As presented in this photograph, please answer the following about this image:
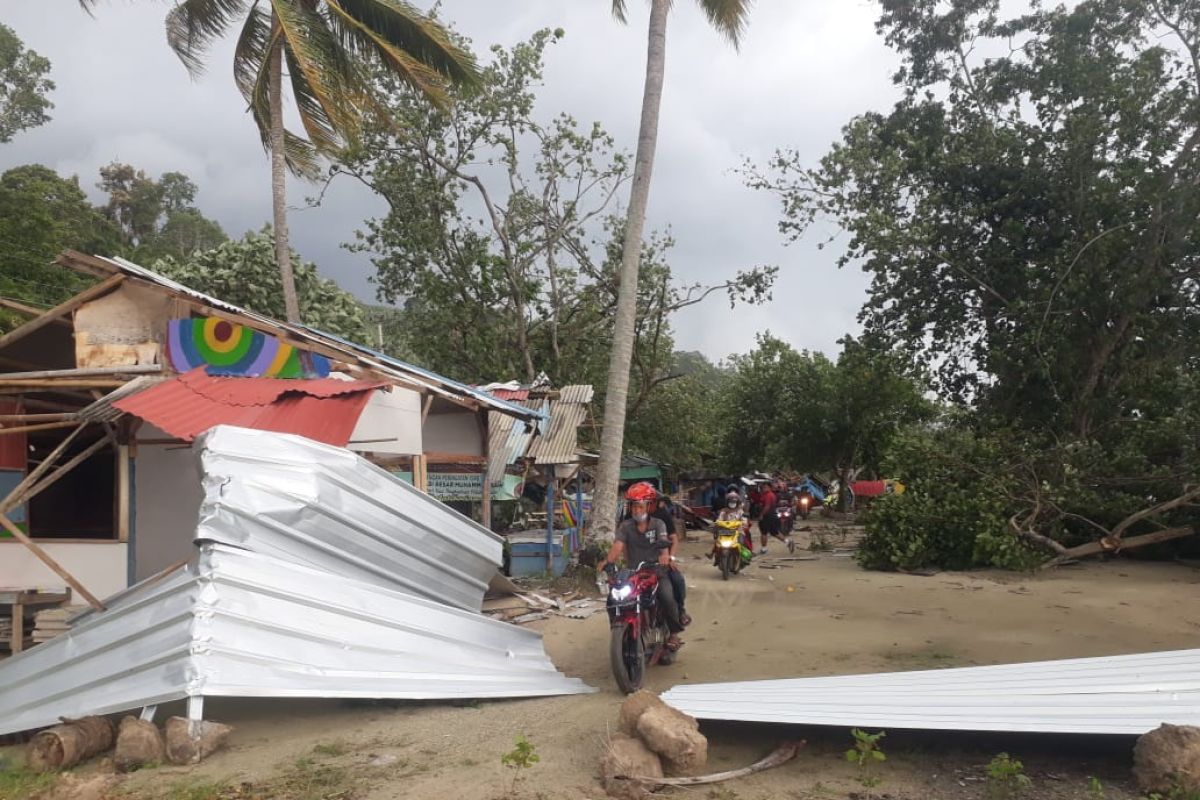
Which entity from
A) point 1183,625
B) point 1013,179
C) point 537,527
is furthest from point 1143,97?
point 537,527

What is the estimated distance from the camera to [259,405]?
22.4 feet

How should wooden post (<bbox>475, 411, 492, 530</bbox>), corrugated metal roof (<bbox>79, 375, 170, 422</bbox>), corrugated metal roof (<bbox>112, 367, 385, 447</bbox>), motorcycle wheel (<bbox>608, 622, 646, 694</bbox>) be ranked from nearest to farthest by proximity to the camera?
motorcycle wheel (<bbox>608, 622, 646, 694</bbox>) → corrugated metal roof (<bbox>112, 367, 385, 447</bbox>) → corrugated metal roof (<bbox>79, 375, 170, 422</bbox>) → wooden post (<bbox>475, 411, 492, 530</bbox>)

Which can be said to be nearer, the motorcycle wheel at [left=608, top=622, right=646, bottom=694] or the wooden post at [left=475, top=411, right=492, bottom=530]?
the motorcycle wheel at [left=608, top=622, right=646, bottom=694]

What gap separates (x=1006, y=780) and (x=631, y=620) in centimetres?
282

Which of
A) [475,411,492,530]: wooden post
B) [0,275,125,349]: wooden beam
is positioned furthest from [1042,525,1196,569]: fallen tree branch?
[0,275,125,349]: wooden beam

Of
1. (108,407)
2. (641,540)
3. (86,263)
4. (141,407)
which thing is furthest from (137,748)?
(86,263)

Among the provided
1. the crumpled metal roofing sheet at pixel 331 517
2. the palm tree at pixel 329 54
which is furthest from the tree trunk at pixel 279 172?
the crumpled metal roofing sheet at pixel 331 517

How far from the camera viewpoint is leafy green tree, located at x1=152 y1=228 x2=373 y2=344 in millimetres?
15984

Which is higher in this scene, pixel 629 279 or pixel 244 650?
pixel 629 279

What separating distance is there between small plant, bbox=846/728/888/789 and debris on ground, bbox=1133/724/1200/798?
1.04m

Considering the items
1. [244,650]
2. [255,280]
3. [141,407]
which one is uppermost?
[255,280]

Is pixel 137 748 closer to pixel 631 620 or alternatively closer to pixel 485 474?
pixel 631 620

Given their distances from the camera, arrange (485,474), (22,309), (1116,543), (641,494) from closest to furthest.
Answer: (641,494), (22,309), (485,474), (1116,543)

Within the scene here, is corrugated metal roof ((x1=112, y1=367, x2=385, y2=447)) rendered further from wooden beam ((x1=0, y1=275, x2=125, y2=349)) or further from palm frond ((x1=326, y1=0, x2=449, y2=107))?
palm frond ((x1=326, y1=0, x2=449, y2=107))
